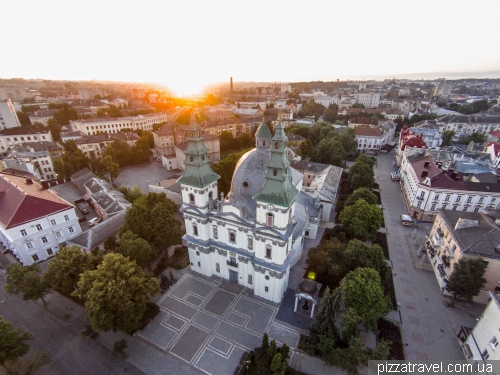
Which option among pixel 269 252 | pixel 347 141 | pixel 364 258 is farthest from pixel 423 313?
pixel 347 141

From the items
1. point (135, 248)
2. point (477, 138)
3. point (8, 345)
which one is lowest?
point (477, 138)

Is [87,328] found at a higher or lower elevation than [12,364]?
lower

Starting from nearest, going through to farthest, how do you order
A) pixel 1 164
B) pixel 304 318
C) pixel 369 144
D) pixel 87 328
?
pixel 87 328
pixel 304 318
pixel 1 164
pixel 369 144

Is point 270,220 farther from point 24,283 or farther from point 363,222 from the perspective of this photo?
point 24,283

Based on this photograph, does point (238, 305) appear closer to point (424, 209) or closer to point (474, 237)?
point (474, 237)

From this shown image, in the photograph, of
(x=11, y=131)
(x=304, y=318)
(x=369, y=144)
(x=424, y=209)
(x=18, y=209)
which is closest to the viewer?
(x=304, y=318)

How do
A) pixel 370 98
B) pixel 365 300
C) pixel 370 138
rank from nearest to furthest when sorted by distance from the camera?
1. pixel 365 300
2. pixel 370 138
3. pixel 370 98

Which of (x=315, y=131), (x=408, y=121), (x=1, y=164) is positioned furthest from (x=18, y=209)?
(x=408, y=121)
